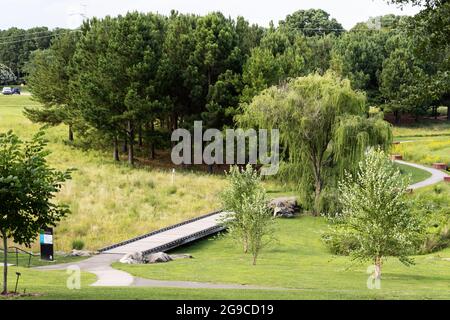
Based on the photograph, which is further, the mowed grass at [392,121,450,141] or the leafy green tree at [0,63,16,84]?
the leafy green tree at [0,63,16,84]

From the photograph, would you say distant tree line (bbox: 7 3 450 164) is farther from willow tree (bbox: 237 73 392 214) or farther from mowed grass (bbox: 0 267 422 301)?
mowed grass (bbox: 0 267 422 301)

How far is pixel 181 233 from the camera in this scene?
114ft

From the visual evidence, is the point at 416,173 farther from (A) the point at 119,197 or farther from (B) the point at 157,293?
(B) the point at 157,293

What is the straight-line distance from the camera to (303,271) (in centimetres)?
2489

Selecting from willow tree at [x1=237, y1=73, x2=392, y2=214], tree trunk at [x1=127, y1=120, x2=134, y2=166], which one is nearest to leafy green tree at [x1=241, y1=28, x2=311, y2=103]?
tree trunk at [x1=127, y1=120, x2=134, y2=166]

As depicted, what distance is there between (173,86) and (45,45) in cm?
6928

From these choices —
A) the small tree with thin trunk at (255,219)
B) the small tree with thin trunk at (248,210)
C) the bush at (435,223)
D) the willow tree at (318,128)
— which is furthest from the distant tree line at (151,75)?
the small tree with thin trunk at (255,219)

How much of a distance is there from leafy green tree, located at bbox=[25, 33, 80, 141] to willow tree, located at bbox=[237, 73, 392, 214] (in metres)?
23.2

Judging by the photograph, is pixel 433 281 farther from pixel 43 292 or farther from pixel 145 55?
pixel 145 55

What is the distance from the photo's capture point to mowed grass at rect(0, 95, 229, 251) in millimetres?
34969

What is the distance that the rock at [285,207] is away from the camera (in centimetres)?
4184

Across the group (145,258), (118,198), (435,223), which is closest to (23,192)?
(145,258)

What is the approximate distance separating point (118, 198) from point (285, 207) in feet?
36.5
